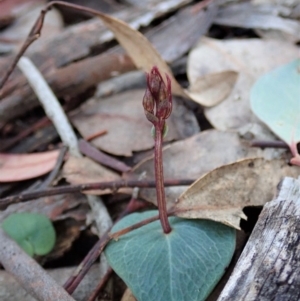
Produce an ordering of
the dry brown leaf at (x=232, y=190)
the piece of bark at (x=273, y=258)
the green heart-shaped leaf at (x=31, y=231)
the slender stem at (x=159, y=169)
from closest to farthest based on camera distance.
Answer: the piece of bark at (x=273, y=258) → the slender stem at (x=159, y=169) → the dry brown leaf at (x=232, y=190) → the green heart-shaped leaf at (x=31, y=231)

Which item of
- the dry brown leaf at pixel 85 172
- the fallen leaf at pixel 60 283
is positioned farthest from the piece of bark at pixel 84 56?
the fallen leaf at pixel 60 283

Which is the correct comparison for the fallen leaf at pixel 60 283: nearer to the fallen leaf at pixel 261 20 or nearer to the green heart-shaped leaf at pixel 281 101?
the green heart-shaped leaf at pixel 281 101

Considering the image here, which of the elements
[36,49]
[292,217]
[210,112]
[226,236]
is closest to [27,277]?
[226,236]

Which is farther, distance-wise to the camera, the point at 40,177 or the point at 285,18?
the point at 285,18

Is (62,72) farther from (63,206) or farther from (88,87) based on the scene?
(63,206)

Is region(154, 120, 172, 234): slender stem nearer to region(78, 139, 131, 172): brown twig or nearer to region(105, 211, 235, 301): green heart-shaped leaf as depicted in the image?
region(105, 211, 235, 301): green heart-shaped leaf

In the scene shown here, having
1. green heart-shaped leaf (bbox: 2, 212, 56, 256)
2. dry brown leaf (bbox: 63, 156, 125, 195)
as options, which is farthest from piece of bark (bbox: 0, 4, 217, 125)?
green heart-shaped leaf (bbox: 2, 212, 56, 256)

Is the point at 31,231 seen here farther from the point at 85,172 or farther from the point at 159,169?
the point at 159,169
